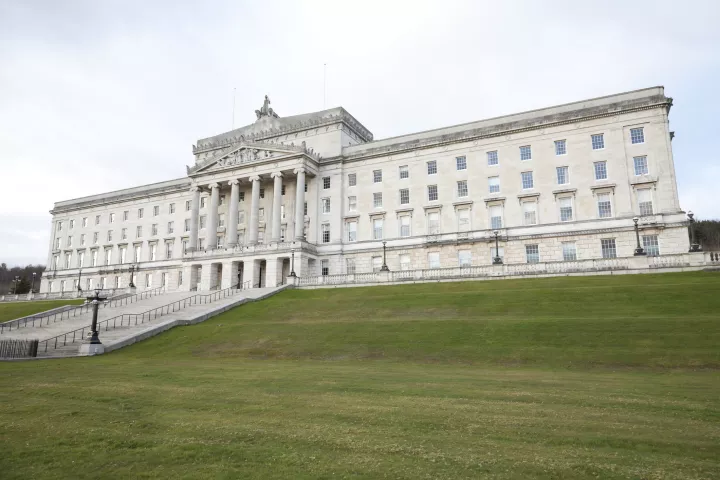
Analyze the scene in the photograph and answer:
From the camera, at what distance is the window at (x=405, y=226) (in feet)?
197

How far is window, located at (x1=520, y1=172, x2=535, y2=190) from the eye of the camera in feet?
181

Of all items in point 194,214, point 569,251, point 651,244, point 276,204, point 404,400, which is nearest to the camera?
point 404,400

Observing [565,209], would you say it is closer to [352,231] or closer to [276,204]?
[352,231]

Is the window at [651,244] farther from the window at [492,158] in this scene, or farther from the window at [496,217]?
the window at [492,158]

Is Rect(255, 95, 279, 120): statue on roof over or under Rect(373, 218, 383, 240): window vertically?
over

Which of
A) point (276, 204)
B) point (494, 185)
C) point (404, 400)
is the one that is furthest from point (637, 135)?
point (404, 400)

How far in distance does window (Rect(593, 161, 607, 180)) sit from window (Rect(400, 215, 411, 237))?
860 inches

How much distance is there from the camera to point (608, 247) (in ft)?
165

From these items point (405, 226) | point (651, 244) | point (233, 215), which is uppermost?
point (233, 215)

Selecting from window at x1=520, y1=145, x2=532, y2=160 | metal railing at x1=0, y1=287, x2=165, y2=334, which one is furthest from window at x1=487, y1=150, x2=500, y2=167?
metal railing at x1=0, y1=287, x2=165, y2=334

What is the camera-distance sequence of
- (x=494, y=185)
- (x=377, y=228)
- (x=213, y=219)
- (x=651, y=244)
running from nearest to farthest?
1. (x=651, y=244)
2. (x=494, y=185)
3. (x=377, y=228)
4. (x=213, y=219)

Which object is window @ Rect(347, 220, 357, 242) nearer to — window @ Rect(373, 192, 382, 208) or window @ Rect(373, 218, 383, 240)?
window @ Rect(373, 218, 383, 240)

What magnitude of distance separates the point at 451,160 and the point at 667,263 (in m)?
27.8

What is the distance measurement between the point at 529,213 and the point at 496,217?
Answer: 144 inches
